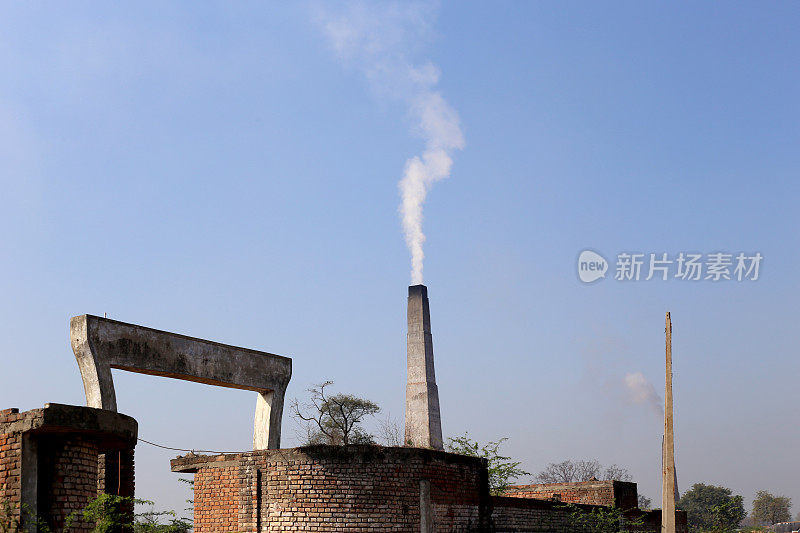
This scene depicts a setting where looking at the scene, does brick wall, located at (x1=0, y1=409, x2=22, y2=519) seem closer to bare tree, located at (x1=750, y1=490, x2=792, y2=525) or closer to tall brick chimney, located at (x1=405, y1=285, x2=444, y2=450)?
tall brick chimney, located at (x1=405, y1=285, x2=444, y2=450)

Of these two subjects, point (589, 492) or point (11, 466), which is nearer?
point (11, 466)

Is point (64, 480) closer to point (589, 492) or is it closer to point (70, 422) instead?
point (70, 422)

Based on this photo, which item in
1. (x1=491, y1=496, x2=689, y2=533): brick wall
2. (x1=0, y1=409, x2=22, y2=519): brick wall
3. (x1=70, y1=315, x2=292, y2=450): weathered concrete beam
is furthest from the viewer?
(x1=491, y1=496, x2=689, y2=533): brick wall

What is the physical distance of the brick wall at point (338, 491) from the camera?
526 inches

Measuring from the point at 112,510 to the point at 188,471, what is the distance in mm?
4890

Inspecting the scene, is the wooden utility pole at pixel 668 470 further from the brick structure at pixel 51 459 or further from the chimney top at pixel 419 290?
the chimney top at pixel 419 290

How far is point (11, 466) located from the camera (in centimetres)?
965

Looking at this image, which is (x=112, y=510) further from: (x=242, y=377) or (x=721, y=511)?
(x=721, y=511)

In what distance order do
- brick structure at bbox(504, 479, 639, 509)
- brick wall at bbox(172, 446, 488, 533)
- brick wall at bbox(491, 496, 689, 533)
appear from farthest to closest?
brick structure at bbox(504, 479, 639, 509), brick wall at bbox(491, 496, 689, 533), brick wall at bbox(172, 446, 488, 533)

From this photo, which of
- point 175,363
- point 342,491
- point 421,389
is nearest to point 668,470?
point 342,491

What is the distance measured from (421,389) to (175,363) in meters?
25.0

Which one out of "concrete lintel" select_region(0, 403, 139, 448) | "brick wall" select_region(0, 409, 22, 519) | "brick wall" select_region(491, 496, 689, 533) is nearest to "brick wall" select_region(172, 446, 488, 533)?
"brick wall" select_region(491, 496, 689, 533)

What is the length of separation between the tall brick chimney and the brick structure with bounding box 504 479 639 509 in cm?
1812

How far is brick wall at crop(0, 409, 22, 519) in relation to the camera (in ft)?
31.2
